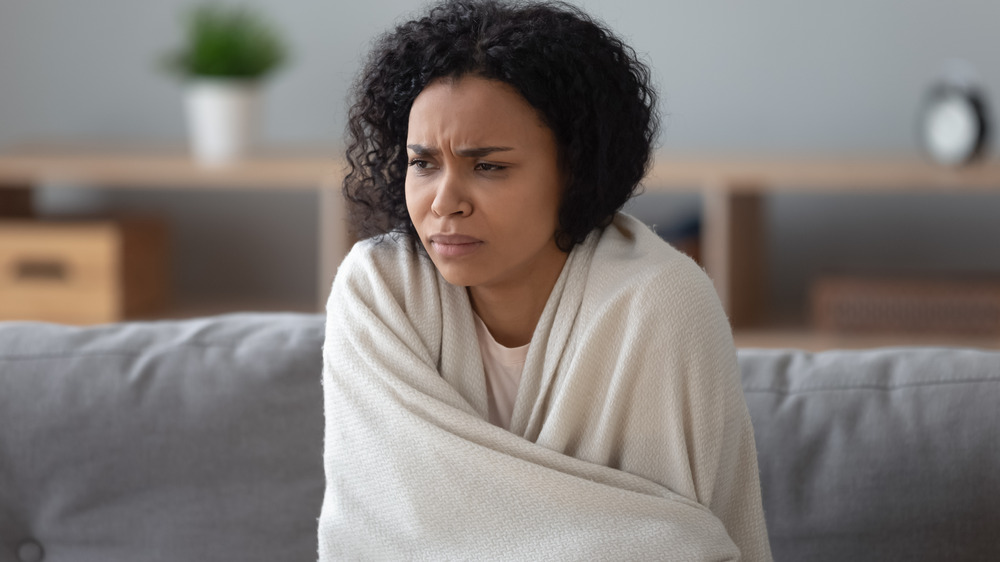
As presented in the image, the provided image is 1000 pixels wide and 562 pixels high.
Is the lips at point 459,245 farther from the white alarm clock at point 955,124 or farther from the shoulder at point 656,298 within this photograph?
the white alarm clock at point 955,124

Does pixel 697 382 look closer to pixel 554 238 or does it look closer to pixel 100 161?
pixel 554 238

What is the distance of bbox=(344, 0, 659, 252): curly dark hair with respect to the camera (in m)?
1.03

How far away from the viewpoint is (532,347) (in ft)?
3.63

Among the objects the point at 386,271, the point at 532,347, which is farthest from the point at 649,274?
the point at 386,271

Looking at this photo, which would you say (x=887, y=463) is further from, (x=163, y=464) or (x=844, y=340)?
(x=844, y=340)

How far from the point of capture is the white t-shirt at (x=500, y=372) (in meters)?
1.15

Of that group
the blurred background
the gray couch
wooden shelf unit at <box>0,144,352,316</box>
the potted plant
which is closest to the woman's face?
the gray couch

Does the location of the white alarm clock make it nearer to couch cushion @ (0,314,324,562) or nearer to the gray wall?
the gray wall

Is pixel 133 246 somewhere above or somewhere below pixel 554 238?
below

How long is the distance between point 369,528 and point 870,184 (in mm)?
1531

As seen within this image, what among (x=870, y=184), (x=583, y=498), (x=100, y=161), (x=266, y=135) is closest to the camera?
(x=583, y=498)

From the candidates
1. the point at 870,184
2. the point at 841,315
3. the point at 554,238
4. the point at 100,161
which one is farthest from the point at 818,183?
the point at 100,161

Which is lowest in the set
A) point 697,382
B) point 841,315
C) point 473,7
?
point 841,315

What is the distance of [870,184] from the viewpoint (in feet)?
7.59
